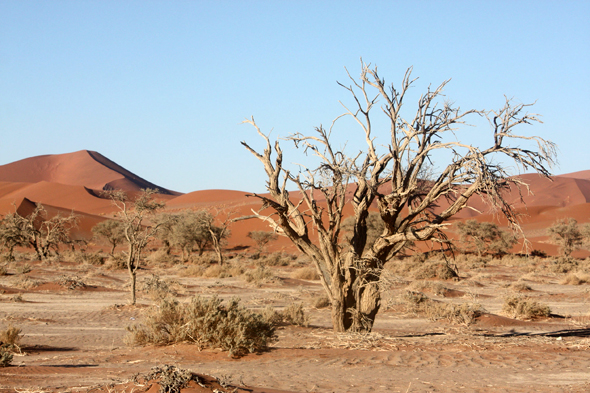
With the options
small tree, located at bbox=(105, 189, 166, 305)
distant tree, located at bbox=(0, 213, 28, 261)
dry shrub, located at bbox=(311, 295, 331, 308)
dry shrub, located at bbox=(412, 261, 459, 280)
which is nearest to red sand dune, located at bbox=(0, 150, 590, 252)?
dry shrub, located at bbox=(412, 261, 459, 280)

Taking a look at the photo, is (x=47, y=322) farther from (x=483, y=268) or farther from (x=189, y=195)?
(x=189, y=195)

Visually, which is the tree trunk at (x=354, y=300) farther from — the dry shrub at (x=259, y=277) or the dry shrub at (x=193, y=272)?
the dry shrub at (x=193, y=272)

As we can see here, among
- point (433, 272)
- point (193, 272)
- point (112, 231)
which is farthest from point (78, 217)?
point (433, 272)

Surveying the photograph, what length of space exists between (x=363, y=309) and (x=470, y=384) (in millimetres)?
3593

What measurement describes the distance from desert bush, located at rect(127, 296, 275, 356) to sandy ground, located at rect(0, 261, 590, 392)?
0.20m

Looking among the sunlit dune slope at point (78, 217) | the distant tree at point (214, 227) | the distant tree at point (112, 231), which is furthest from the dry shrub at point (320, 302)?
the sunlit dune slope at point (78, 217)

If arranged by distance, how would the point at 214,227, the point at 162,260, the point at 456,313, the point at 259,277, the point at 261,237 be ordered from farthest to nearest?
the point at 261,237 < the point at 214,227 < the point at 162,260 < the point at 259,277 < the point at 456,313

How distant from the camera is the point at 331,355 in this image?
356 inches

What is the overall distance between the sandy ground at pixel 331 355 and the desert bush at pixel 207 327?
20 cm

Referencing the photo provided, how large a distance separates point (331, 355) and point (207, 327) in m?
2.12

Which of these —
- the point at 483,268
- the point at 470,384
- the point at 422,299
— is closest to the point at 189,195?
the point at 483,268

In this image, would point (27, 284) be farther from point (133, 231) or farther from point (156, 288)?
point (133, 231)

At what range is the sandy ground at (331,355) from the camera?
6.72 metres

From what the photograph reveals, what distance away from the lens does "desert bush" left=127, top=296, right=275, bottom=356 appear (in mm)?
8992
